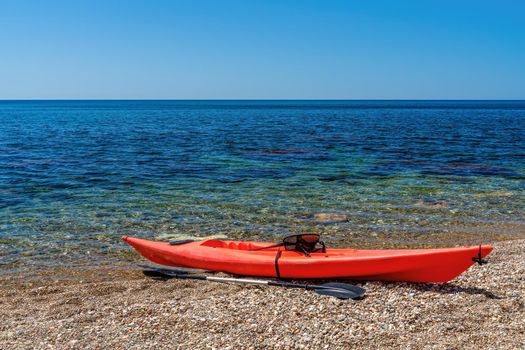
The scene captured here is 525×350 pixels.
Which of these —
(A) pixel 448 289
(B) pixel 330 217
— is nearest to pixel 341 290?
(A) pixel 448 289

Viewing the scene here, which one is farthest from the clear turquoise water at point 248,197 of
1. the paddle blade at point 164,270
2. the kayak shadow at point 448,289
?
the kayak shadow at point 448,289

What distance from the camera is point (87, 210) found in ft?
48.6

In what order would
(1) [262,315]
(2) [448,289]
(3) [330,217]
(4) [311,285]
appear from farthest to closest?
(3) [330,217]
(4) [311,285]
(2) [448,289]
(1) [262,315]

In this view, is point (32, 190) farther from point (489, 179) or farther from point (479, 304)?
point (489, 179)

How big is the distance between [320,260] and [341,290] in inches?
33.5

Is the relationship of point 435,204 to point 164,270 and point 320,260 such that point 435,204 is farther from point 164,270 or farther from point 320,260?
point 164,270

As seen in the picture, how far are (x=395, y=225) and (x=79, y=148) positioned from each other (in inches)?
1021

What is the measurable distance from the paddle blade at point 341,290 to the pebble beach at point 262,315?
0.12 metres

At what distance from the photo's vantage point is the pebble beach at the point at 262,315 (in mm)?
6281

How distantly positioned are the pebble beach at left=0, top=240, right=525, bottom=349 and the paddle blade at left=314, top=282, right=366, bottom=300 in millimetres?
118

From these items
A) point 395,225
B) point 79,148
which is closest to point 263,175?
point 395,225

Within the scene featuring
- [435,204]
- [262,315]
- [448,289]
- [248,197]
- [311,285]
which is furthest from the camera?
[248,197]

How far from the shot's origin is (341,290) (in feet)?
25.5

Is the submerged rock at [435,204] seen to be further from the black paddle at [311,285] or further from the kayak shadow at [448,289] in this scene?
the black paddle at [311,285]
